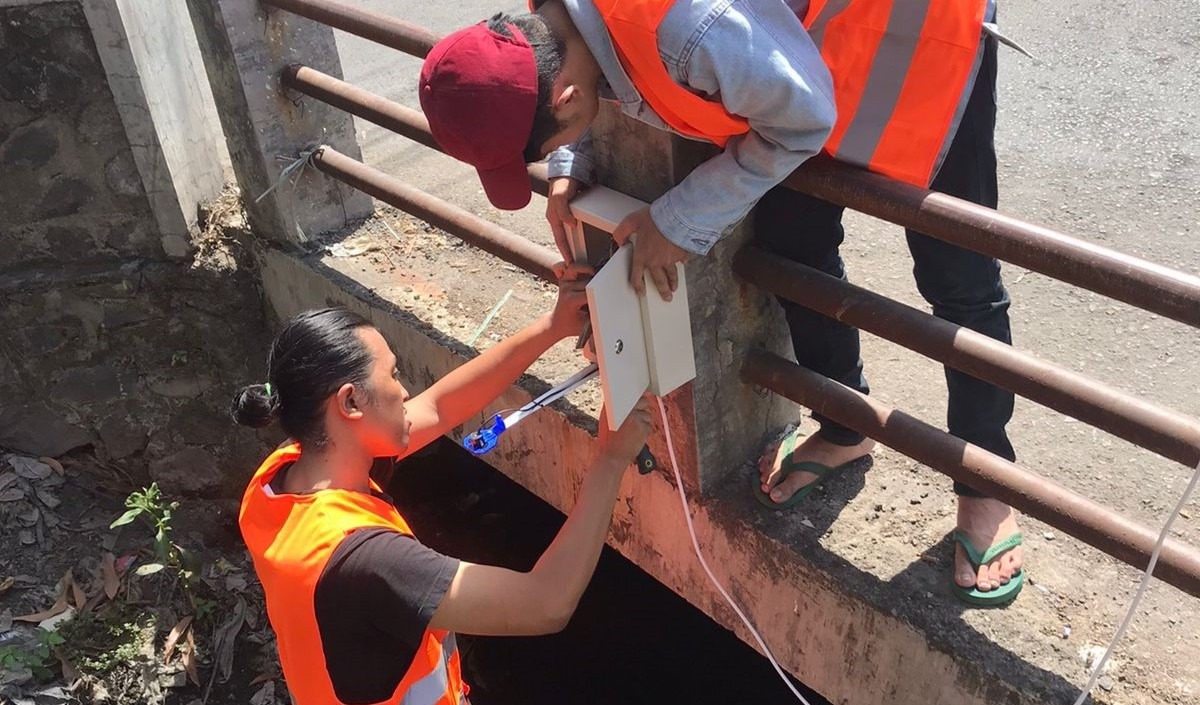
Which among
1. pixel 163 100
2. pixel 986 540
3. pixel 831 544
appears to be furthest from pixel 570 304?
pixel 163 100

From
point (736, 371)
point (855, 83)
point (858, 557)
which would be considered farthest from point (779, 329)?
point (855, 83)

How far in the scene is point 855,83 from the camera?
182 cm

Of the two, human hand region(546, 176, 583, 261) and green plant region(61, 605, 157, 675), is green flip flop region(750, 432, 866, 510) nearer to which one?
human hand region(546, 176, 583, 261)

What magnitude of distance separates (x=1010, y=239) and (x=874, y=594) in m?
0.84

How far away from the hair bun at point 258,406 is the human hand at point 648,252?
759 millimetres

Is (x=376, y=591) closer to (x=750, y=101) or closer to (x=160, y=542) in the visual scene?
(x=750, y=101)

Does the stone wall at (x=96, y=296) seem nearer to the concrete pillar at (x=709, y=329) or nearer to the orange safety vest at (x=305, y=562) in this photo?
the orange safety vest at (x=305, y=562)

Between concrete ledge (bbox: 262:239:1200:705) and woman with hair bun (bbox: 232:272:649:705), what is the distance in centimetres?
55

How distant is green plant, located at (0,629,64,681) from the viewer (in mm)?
3352

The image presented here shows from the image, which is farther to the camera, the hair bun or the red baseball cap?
the hair bun

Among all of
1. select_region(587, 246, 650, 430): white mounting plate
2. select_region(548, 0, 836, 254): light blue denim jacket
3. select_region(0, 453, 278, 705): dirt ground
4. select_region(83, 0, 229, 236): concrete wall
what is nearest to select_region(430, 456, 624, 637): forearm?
select_region(587, 246, 650, 430): white mounting plate

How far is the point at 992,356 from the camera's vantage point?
1.83 meters

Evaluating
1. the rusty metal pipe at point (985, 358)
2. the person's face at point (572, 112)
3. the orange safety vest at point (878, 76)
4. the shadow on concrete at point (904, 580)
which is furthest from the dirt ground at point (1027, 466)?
the person's face at point (572, 112)

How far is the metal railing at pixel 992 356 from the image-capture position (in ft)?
5.23
